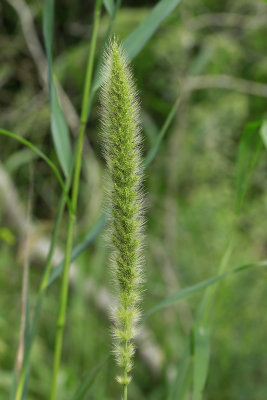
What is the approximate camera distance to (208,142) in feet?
14.5

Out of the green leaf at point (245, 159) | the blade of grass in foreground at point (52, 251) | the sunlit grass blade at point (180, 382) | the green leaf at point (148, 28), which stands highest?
the green leaf at point (148, 28)

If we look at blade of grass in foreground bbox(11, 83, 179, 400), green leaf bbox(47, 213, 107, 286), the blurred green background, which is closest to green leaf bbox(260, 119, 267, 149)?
blade of grass in foreground bbox(11, 83, 179, 400)

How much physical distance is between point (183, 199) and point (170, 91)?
0.98 metres

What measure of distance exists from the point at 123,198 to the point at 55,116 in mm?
455

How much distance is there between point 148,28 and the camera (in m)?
1.15

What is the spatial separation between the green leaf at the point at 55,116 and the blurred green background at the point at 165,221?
104 centimetres

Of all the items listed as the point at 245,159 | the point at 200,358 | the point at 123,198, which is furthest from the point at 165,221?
the point at 123,198

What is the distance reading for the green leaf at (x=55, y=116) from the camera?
1113mm

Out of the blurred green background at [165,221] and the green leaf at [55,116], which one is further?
the blurred green background at [165,221]

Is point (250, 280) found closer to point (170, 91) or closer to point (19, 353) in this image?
point (170, 91)

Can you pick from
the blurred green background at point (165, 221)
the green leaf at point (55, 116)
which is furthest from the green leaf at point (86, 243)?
the blurred green background at point (165, 221)

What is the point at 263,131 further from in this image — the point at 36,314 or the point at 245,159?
the point at 36,314

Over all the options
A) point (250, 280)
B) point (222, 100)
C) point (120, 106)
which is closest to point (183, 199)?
point (222, 100)

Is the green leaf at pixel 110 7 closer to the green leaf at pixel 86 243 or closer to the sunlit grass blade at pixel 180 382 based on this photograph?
the green leaf at pixel 86 243
